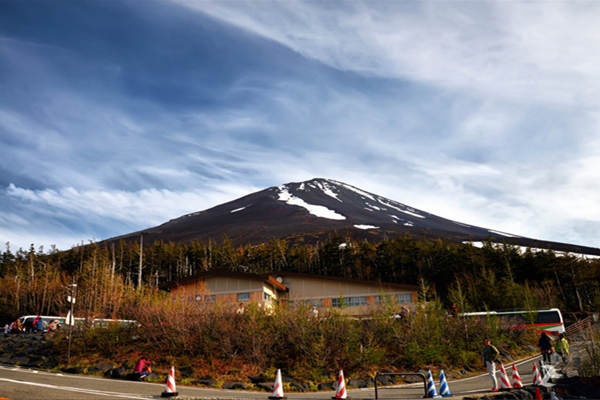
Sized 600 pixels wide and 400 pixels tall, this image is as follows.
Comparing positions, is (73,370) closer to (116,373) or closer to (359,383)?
(116,373)

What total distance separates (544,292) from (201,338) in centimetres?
3430

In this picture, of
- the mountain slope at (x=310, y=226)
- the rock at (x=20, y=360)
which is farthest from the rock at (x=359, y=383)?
the mountain slope at (x=310, y=226)

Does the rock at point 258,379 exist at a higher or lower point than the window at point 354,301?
lower

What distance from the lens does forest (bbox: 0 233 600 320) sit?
34.5m

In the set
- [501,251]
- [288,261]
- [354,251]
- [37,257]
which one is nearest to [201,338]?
[501,251]

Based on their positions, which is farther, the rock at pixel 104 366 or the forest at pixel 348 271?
the forest at pixel 348 271

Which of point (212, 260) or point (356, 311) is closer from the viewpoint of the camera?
point (356, 311)

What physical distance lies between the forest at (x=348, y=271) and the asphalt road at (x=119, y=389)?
241 inches

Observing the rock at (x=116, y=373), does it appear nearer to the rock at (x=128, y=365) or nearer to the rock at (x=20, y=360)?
the rock at (x=128, y=365)

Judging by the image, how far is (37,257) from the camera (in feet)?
223

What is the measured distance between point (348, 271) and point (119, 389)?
50.5m

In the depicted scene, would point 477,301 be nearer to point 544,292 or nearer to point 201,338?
point 544,292

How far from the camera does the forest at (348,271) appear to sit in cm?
3453

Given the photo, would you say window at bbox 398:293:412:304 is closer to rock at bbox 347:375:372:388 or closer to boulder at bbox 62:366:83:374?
rock at bbox 347:375:372:388
